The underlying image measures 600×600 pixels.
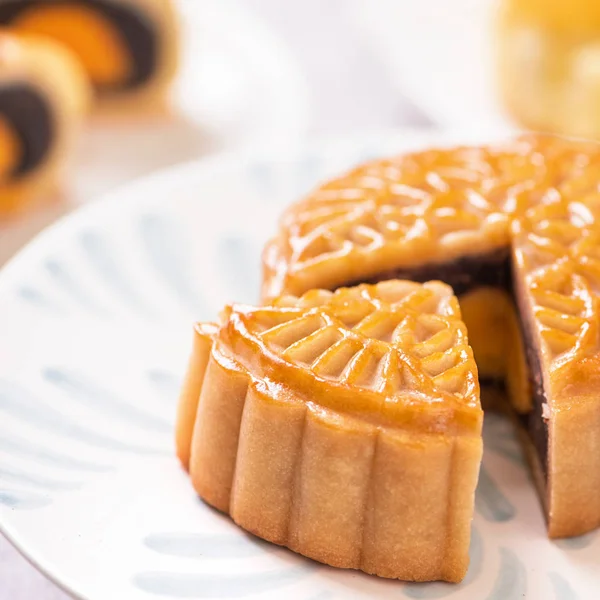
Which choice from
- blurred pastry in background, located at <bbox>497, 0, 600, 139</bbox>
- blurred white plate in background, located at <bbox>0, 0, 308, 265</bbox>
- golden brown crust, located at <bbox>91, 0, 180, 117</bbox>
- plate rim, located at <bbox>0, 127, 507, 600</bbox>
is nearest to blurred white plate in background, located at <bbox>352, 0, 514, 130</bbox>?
blurred pastry in background, located at <bbox>497, 0, 600, 139</bbox>

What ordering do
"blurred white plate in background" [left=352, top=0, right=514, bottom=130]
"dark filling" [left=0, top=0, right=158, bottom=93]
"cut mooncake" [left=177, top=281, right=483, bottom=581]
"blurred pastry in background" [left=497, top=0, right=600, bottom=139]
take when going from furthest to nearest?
"dark filling" [left=0, top=0, right=158, bottom=93] → "blurred white plate in background" [left=352, top=0, right=514, bottom=130] → "blurred pastry in background" [left=497, top=0, right=600, bottom=139] → "cut mooncake" [left=177, top=281, right=483, bottom=581]

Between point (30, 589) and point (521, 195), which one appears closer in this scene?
point (30, 589)

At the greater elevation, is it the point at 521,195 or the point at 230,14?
the point at 230,14

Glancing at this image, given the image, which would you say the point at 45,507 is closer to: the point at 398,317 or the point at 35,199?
the point at 398,317

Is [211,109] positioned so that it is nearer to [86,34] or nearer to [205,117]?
[205,117]

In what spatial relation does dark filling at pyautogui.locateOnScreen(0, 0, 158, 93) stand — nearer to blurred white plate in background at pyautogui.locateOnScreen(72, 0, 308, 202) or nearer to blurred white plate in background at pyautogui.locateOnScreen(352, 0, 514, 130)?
blurred white plate in background at pyautogui.locateOnScreen(72, 0, 308, 202)

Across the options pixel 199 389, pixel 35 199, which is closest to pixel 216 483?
pixel 199 389

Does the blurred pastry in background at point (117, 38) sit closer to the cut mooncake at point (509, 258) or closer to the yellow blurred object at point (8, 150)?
the yellow blurred object at point (8, 150)
